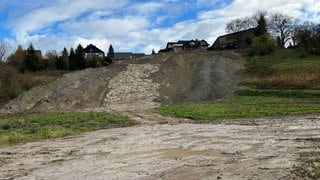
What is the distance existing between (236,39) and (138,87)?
53.8 meters

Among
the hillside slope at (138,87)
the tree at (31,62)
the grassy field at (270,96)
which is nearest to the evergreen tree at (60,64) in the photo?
the tree at (31,62)

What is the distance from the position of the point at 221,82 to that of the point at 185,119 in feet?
50.7

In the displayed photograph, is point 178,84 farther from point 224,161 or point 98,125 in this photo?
point 224,161

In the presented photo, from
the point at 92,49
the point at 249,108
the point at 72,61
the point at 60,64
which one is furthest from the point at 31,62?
the point at 92,49

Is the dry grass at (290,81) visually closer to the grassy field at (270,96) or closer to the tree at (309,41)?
the grassy field at (270,96)

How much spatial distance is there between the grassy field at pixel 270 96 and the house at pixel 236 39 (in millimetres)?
33576

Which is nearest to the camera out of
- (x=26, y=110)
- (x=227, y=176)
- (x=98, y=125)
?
(x=227, y=176)

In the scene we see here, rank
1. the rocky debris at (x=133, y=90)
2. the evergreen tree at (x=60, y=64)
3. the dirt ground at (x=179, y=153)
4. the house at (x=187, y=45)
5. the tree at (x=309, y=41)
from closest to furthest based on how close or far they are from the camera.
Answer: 1. the dirt ground at (x=179, y=153)
2. the rocky debris at (x=133, y=90)
3. the tree at (x=309, y=41)
4. the evergreen tree at (x=60, y=64)
5. the house at (x=187, y=45)

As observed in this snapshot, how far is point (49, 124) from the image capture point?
25.6 m

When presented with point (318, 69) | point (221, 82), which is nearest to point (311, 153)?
point (221, 82)

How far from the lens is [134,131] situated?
2234cm

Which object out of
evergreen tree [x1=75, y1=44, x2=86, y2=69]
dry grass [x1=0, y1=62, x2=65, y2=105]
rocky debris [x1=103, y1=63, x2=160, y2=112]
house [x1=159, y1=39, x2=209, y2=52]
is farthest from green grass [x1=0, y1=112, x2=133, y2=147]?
house [x1=159, y1=39, x2=209, y2=52]

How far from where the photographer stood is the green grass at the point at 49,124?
2227 cm

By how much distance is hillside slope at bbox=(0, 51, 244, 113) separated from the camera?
115 feet
